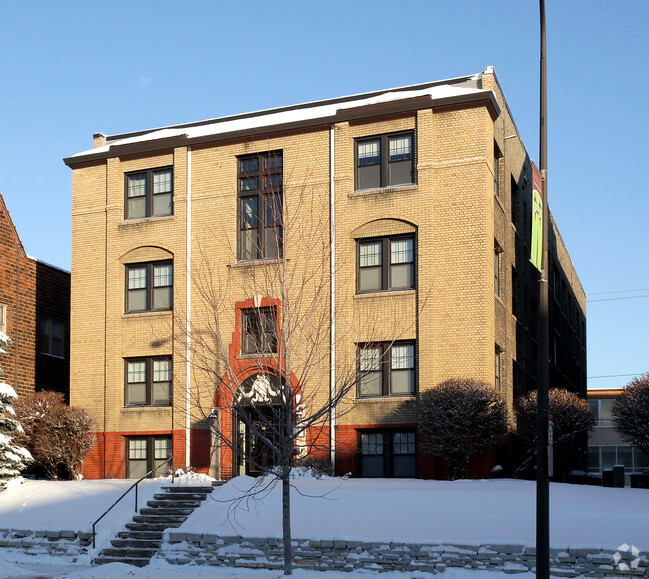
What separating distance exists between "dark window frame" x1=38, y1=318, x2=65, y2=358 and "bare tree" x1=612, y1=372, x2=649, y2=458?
→ 19.8m

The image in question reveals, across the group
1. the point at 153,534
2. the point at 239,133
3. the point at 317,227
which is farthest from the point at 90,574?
the point at 239,133

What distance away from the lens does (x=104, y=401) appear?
28.8 m

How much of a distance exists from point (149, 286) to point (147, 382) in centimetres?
312

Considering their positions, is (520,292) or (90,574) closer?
(90,574)

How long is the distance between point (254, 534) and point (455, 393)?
7021mm

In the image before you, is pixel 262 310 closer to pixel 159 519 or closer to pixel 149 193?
pixel 159 519

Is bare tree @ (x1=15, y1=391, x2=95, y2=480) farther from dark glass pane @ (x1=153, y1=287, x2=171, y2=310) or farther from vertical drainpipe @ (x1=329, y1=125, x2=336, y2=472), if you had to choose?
vertical drainpipe @ (x1=329, y1=125, x2=336, y2=472)

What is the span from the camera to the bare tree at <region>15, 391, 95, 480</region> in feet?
88.2

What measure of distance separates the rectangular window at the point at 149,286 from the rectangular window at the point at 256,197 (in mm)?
2854

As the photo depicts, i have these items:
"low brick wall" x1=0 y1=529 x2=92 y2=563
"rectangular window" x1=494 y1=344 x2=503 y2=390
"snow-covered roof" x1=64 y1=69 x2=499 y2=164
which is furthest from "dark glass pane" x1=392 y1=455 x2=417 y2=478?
"snow-covered roof" x1=64 y1=69 x2=499 y2=164

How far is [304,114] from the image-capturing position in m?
28.1

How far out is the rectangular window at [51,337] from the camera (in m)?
32.5

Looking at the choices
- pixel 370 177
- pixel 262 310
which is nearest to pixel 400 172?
pixel 370 177

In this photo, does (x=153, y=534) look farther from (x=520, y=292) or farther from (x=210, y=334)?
(x=520, y=292)
